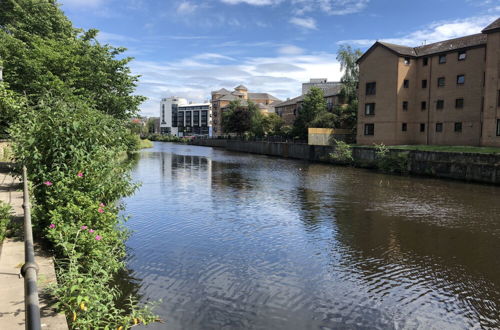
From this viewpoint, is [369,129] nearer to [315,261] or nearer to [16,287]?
[315,261]

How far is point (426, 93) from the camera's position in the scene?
170ft

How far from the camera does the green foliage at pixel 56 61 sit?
1124 inches

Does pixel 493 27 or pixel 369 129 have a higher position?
pixel 493 27

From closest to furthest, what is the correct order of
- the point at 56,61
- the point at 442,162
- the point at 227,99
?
the point at 56,61, the point at 442,162, the point at 227,99

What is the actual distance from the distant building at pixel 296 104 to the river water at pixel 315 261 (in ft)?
198

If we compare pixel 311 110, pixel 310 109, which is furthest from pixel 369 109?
pixel 310 109

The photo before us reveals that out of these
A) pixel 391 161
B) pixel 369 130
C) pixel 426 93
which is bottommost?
pixel 391 161

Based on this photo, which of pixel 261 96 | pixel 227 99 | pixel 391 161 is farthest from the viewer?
pixel 261 96

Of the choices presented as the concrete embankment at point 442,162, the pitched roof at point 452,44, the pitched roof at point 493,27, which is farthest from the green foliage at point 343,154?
the pitched roof at point 493,27

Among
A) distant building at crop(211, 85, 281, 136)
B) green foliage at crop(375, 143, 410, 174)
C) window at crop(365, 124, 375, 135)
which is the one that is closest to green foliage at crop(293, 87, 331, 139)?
window at crop(365, 124, 375, 135)

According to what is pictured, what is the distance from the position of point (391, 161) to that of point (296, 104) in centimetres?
5680

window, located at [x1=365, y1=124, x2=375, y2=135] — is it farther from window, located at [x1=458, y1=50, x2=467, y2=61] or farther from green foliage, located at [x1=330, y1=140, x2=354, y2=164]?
window, located at [x1=458, y1=50, x2=467, y2=61]

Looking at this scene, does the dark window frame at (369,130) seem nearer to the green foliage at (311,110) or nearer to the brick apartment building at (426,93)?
the brick apartment building at (426,93)

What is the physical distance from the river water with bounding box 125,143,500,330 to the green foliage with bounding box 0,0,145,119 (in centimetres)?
1374
